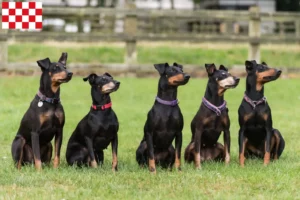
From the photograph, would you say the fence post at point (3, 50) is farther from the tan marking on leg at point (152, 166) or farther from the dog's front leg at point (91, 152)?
the tan marking on leg at point (152, 166)

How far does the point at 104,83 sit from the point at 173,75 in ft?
2.48

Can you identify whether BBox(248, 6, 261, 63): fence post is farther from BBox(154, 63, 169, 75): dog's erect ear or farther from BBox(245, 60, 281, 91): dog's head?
BBox(154, 63, 169, 75): dog's erect ear

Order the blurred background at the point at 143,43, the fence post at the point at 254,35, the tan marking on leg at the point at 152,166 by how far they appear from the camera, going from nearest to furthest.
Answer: the tan marking on leg at the point at 152,166 → the blurred background at the point at 143,43 → the fence post at the point at 254,35

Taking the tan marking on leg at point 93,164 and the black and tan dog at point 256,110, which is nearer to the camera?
the tan marking on leg at point 93,164

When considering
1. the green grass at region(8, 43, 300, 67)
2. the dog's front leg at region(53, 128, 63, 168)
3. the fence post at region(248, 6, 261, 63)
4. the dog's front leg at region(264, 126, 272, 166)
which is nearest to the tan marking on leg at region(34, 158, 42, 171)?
the dog's front leg at region(53, 128, 63, 168)

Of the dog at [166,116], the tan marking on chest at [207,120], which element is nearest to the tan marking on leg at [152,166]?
the dog at [166,116]

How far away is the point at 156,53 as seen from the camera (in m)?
19.4

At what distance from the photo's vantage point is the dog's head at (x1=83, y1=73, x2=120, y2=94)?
6.99m

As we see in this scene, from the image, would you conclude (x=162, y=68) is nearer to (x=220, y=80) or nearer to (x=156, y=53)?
(x=220, y=80)

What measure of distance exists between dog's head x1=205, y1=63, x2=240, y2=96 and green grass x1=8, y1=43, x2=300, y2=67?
1094 cm

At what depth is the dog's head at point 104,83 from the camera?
22.9 ft

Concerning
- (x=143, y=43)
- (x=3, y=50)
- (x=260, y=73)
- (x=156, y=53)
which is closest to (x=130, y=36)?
(x=3, y=50)

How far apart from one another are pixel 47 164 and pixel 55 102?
81 cm

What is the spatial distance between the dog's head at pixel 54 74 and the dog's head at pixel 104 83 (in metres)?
0.22
